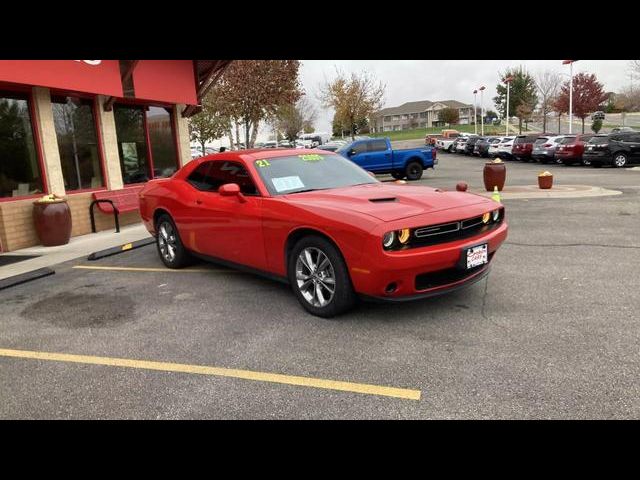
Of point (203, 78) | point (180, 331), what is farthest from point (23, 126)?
point (180, 331)

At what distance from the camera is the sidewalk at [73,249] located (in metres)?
7.55

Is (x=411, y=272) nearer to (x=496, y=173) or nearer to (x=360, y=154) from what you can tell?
(x=496, y=173)

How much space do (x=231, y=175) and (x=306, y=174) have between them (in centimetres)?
89

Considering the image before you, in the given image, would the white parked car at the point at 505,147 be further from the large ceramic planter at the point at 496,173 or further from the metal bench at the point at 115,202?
the metal bench at the point at 115,202

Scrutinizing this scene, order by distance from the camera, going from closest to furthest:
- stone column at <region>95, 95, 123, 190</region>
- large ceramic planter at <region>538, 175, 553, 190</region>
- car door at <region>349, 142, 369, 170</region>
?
stone column at <region>95, 95, 123, 190</region> < large ceramic planter at <region>538, 175, 553, 190</region> < car door at <region>349, 142, 369, 170</region>

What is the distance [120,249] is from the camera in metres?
8.42

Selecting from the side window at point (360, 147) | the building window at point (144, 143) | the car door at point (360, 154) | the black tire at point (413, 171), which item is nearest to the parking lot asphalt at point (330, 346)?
the building window at point (144, 143)

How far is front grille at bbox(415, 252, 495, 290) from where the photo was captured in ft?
13.5

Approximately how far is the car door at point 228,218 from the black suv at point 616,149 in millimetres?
21716

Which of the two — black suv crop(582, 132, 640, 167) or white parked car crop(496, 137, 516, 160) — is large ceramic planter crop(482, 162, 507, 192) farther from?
white parked car crop(496, 137, 516, 160)

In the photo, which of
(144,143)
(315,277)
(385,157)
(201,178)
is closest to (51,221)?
(144,143)

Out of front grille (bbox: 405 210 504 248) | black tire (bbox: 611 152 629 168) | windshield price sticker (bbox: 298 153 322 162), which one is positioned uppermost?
windshield price sticker (bbox: 298 153 322 162)

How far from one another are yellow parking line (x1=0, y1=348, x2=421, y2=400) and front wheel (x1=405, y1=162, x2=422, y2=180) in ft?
58.8

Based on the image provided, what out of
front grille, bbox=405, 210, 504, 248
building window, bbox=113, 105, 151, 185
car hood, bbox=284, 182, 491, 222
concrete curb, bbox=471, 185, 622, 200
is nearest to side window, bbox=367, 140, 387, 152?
concrete curb, bbox=471, 185, 622, 200
